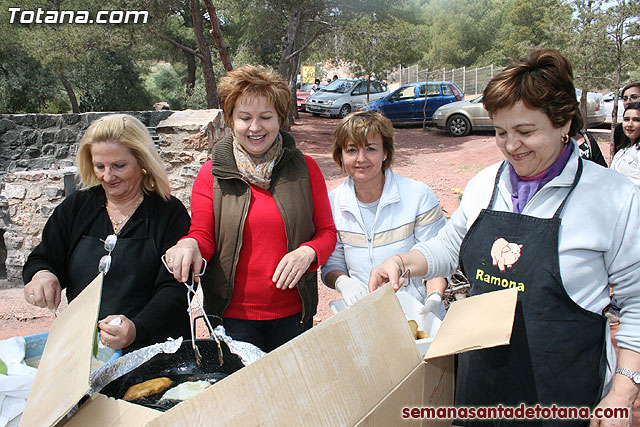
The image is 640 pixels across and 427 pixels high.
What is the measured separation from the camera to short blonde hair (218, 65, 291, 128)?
202 cm

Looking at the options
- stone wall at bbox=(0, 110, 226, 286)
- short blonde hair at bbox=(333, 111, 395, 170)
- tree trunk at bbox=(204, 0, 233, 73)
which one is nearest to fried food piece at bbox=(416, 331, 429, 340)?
short blonde hair at bbox=(333, 111, 395, 170)

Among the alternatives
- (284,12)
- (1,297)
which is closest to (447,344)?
(1,297)

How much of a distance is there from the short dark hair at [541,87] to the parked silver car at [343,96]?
1801 cm

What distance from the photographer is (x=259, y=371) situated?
961 mm

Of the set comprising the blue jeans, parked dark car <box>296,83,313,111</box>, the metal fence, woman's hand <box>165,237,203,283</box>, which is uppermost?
the metal fence

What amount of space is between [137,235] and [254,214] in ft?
1.71

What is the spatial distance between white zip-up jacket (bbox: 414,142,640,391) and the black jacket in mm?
1443

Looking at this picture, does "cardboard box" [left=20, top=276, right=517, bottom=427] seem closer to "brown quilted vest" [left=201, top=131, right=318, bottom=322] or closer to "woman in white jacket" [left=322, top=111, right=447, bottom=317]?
"brown quilted vest" [left=201, top=131, right=318, bottom=322]

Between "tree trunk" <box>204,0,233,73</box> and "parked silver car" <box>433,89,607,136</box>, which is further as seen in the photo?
"parked silver car" <box>433,89,607,136</box>

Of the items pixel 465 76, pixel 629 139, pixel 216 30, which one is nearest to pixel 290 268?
pixel 629 139

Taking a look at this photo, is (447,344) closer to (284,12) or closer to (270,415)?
(270,415)

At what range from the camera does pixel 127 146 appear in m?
2.09

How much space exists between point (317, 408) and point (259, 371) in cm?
16

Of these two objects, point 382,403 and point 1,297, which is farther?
point 1,297
